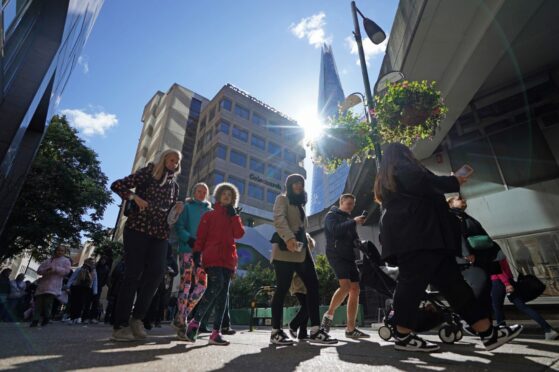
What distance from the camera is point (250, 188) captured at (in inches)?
1705

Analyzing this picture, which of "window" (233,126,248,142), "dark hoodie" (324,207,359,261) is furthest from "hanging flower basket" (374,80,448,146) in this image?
"window" (233,126,248,142)

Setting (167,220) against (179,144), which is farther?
(179,144)

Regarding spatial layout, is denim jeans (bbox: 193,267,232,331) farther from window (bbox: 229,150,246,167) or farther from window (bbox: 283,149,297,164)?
window (bbox: 283,149,297,164)

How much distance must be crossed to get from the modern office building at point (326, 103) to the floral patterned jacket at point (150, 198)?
96.1 meters

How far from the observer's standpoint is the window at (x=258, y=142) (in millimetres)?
46812

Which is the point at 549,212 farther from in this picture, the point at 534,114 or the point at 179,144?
the point at 179,144

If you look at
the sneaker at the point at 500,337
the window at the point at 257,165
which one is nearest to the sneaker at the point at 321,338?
the sneaker at the point at 500,337

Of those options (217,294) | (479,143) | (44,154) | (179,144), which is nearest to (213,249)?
(217,294)

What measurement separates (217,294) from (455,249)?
95.0 inches

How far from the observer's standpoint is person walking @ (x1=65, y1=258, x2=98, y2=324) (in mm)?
8258

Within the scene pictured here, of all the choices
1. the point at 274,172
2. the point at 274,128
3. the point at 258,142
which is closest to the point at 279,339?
the point at 274,172

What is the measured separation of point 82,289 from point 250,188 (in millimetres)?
35059

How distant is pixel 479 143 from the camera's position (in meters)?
9.70

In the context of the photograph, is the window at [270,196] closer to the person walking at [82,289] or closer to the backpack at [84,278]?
the person walking at [82,289]
